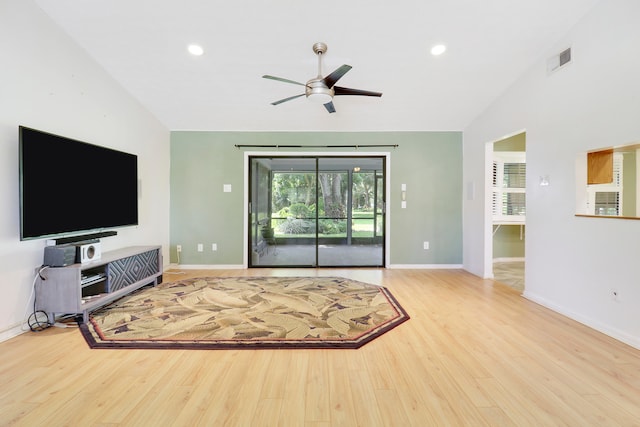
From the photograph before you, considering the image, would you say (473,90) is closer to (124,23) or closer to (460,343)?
(460,343)

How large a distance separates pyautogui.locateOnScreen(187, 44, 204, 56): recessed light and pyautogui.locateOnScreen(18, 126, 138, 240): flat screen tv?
1.48m

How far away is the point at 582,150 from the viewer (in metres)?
2.88

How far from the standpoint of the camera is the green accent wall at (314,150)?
5211 millimetres

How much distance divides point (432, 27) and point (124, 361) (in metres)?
3.91

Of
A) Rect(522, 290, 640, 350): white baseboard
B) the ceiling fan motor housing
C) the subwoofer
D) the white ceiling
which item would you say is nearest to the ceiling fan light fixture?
the ceiling fan motor housing

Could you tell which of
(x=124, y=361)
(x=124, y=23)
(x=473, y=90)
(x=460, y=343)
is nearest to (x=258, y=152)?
(x=124, y=23)

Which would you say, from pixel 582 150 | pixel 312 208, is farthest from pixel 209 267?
pixel 582 150

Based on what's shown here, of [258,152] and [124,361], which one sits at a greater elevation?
[258,152]

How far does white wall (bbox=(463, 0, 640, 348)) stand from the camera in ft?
8.04

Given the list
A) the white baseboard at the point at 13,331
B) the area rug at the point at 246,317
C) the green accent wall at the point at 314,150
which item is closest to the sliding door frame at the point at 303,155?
the green accent wall at the point at 314,150

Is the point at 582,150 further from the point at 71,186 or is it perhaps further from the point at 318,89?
the point at 71,186

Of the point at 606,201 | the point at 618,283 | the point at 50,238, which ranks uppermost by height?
the point at 606,201

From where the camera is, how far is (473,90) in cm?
404

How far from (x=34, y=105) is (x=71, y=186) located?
2.52 ft
